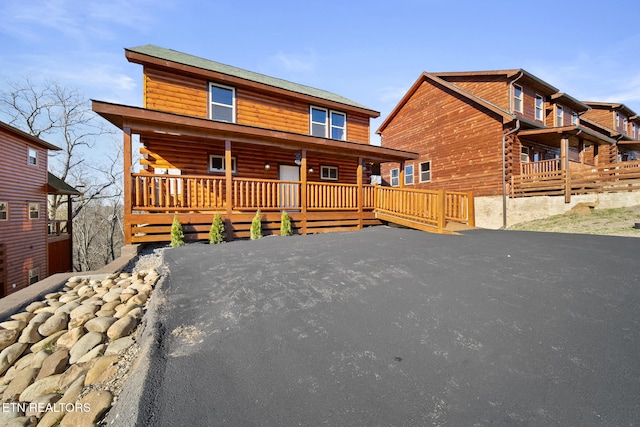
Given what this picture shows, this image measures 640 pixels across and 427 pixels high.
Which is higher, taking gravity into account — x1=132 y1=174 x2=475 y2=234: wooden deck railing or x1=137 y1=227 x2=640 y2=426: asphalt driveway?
x1=132 y1=174 x2=475 y2=234: wooden deck railing

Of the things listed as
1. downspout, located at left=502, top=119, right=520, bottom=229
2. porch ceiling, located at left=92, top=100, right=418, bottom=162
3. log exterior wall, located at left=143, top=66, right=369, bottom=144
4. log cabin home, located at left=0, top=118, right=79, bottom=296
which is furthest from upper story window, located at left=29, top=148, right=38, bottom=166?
downspout, located at left=502, top=119, right=520, bottom=229

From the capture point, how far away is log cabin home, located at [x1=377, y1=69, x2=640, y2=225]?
40.3 feet

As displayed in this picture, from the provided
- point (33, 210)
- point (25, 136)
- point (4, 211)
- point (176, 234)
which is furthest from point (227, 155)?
point (33, 210)

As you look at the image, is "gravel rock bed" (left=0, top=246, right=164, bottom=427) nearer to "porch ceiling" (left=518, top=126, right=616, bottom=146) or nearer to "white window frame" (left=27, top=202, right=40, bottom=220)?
"white window frame" (left=27, top=202, right=40, bottom=220)

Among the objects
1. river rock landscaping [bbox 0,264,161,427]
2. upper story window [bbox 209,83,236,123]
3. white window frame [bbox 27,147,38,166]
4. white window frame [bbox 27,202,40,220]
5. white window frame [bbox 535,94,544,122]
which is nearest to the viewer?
river rock landscaping [bbox 0,264,161,427]

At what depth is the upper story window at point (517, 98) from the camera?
14.1 m

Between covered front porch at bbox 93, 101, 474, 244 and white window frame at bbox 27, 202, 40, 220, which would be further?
white window frame at bbox 27, 202, 40, 220

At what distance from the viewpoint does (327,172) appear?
38.8ft

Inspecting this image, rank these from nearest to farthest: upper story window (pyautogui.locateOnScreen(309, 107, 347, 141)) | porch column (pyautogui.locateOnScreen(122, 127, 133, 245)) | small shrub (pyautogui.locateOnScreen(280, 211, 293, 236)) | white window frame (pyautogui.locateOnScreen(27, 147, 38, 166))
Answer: porch column (pyautogui.locateOnScreen(122, 127, 133, 245)) → small shrub (pyautogui.locateOnScreen(280, 211, 293, 236)) → upper story window (pyautogui.locateOnScreen(309, 107, 347, 141)) → white window frame (pyautogui.locateOnScreen(27, 147, 38, 166))

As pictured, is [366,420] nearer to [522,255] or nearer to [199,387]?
[199,387]

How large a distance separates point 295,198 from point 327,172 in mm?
3535

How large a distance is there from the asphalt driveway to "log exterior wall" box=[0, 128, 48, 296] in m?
14.8

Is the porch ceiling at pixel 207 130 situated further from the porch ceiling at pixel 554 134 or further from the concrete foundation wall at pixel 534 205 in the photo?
the porch ceiling at pixel 554 134

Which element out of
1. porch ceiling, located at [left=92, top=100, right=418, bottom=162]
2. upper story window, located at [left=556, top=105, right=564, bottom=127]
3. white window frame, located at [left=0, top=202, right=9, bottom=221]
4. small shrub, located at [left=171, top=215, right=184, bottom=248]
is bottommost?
small shrub, located at [left=171, top=215, right=184, bottom=248]
